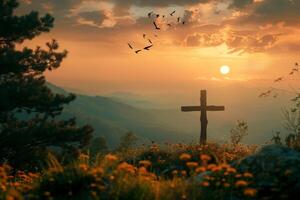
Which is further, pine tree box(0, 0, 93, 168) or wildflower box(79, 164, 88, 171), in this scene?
pine tree box(0, 0, 93, 168)

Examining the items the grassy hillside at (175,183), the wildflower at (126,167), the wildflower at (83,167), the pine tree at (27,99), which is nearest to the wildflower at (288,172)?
the grassy hillside at (175,183)

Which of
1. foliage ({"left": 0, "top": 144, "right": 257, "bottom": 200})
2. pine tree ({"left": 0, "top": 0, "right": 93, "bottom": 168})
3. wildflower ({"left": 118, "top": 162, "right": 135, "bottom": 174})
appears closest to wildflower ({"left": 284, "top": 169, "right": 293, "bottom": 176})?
foliage ({"left": 0, "top": 144, "right": 257, "bottom": 200})

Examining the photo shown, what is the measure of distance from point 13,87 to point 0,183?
21785mm

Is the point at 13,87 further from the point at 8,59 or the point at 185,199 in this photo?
the point at 185,199

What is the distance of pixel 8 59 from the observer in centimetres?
2845

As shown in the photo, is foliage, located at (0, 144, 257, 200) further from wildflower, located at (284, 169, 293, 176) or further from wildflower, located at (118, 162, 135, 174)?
wildflower, located at (284, 169, 293, 176)

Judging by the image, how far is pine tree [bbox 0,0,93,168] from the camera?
1123 inches

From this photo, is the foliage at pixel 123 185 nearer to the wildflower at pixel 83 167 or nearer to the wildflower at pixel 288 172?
the wildflower at pixel 83 167

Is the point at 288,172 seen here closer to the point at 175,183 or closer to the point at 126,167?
the point at 175,183

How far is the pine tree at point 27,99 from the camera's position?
93.6 ft

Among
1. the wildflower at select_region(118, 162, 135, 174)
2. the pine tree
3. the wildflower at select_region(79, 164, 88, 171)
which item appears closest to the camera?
the wildflower at select_region(118, 162, 135, 174)

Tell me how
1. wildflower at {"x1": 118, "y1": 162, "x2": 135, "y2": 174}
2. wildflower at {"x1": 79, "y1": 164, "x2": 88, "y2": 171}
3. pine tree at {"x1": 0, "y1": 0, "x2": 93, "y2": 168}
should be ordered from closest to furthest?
wildflower at {"x1": 118, "y1": 162, "x2": 135, "y2": 174}
wildflower at {"x1": 79, "y1": 164, "x2": 88, "y2": 171}
pine tree at {"x1": 0, "y1": 0, "x2": 93, "y2": 168}

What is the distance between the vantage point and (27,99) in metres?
28.9

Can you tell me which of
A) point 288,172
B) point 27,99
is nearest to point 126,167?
point 288,172
